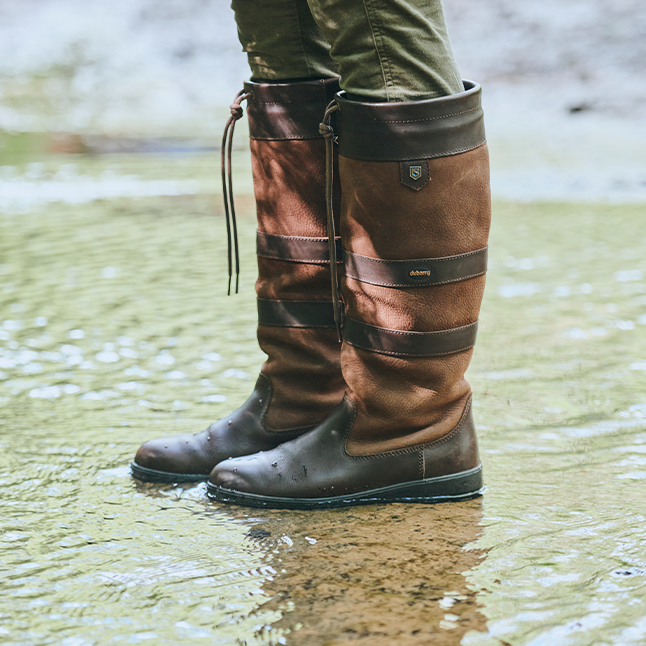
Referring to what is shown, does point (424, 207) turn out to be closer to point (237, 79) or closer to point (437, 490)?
point (437, 490)

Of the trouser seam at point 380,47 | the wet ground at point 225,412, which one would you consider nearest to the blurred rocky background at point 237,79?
the wet ground at point 225,412

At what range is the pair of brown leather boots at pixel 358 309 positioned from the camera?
3.44 feet

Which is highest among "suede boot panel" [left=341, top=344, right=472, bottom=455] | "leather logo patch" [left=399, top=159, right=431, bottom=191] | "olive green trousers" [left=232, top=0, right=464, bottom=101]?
"olive green trousers" [left=232, top=0, right=464, bottom=101]

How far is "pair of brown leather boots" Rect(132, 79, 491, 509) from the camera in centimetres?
105

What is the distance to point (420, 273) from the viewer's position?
1.07m

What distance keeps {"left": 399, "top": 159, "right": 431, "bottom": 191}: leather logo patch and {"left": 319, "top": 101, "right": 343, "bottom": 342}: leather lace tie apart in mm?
107

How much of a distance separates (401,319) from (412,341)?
3cm

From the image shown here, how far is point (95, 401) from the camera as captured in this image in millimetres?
1515

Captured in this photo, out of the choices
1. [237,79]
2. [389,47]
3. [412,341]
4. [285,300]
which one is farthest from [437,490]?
[237,79]

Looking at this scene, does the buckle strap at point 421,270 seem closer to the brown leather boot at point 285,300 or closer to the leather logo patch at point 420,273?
the leather logo patch at point 420,273

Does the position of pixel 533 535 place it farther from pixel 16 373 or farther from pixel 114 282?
pixel 114 282

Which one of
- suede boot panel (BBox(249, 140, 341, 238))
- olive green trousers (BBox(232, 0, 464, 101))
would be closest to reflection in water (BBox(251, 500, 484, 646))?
suede boot panel (BBox(249, 140, 341, 238))

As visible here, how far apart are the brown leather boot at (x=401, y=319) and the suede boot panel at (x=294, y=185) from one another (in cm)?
9

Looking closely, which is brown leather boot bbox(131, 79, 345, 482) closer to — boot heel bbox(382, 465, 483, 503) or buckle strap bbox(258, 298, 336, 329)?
buckle strap bbox(258, 298, 336, 329)
